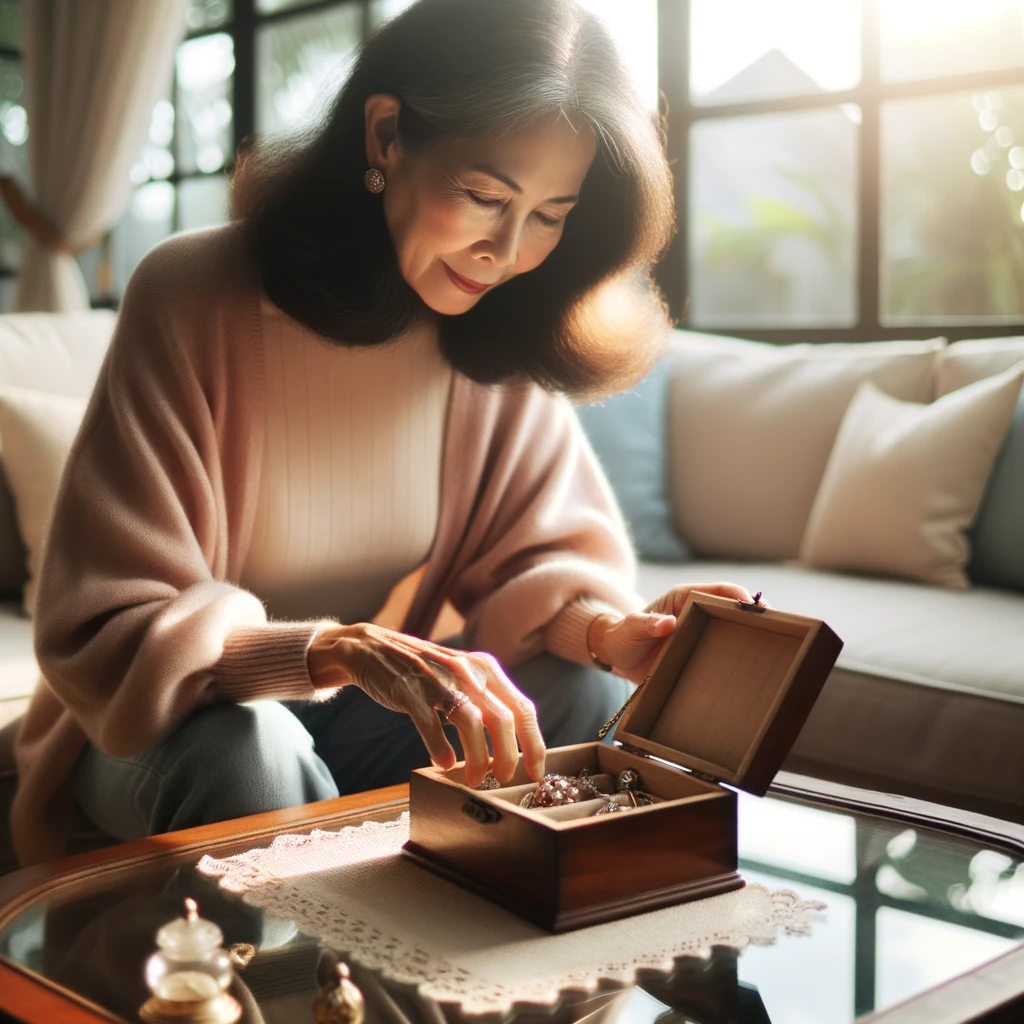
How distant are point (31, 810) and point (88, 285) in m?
4.41

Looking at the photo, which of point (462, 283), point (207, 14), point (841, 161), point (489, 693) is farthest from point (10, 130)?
point (489, 693)

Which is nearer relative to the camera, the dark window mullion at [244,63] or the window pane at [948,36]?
the window pane at [948,36]

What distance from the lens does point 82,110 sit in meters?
4.39

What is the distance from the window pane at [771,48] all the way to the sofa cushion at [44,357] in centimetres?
178

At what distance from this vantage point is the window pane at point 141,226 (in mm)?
5145

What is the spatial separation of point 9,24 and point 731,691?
5283 mm

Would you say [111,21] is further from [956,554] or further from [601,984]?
[601,984]

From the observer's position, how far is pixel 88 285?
5453 millimetres

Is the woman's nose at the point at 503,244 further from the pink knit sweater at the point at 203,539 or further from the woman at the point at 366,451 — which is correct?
the pink knit sweater at the point at 203,539

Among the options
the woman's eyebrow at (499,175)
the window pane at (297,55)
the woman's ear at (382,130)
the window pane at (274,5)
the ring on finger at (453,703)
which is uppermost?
the window pane at (274,5)

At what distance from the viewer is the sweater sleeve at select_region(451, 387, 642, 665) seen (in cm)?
150

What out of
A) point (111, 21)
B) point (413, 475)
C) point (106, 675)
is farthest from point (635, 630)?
point (111, 21)

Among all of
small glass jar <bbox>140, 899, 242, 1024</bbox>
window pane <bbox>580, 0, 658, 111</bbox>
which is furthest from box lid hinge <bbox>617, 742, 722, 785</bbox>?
window pane <bbox>580, 0, 658, 111</bbox>

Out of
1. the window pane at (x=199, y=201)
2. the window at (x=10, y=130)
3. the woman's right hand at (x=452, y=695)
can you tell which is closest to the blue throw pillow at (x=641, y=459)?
the woman's right hand at (x=452, y=695)
